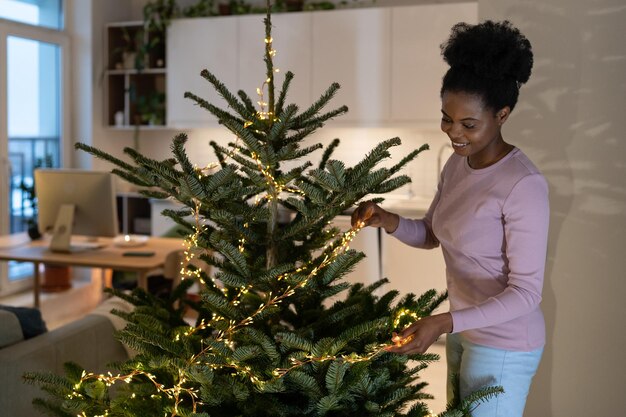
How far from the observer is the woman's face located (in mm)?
1559

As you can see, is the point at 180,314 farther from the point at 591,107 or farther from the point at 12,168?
the point at 12,168

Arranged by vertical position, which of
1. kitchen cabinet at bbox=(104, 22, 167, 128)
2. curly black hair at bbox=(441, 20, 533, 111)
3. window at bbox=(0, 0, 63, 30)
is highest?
window at bbox=(0, 0, 63, 30)

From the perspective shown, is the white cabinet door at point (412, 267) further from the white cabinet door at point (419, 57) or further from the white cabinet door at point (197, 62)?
the white cabinet door at point (197, 62)

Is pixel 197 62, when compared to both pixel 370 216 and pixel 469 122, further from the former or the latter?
pixel 469 122

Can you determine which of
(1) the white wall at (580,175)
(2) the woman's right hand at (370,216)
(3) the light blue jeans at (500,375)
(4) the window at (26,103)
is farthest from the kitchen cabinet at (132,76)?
(3) the light blue jeans at (500,375)

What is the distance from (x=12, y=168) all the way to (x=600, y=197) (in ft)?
16.9

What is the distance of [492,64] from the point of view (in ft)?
5.09

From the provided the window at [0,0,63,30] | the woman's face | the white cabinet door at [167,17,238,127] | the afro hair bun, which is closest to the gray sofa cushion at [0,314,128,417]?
the woman's face

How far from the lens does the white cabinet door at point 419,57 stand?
5.51 m

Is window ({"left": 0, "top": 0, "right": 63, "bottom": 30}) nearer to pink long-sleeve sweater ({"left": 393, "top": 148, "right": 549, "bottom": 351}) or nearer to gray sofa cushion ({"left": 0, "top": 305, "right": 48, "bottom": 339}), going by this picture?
gray sofa cushion ({"left": 0, "top": 305, "right": 48, "bottom": 339})

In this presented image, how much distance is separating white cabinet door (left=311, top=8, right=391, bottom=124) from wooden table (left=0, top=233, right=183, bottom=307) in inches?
72.2

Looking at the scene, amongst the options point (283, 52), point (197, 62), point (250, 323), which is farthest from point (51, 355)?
point (197, 62)

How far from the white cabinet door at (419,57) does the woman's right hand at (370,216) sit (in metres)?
3.85

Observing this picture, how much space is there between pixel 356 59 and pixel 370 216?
13.9 ft
